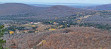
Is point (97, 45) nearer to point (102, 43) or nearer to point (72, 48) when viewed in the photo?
point (102, 43)

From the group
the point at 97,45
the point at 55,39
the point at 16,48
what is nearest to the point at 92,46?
the point at 97,45

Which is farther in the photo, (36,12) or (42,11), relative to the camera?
(42,11)

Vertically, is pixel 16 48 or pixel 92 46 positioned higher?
pixel 92 46

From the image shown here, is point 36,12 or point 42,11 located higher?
point 42,11

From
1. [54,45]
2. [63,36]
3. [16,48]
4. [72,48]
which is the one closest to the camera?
[72,48]

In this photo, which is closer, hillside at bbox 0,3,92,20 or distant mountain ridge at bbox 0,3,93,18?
hillside at bbox 0,3,92,20

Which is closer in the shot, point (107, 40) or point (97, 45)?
point (97, 45)

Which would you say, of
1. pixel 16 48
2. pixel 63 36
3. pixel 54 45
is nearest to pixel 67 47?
pixel 54 45

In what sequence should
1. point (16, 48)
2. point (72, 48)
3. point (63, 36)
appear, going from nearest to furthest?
point (72, 48), point (16, 48), point (63, 36)

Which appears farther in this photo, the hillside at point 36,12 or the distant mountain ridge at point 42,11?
the distant mountain ridge at point 42,11

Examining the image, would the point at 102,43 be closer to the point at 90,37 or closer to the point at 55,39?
the point at 90,37
